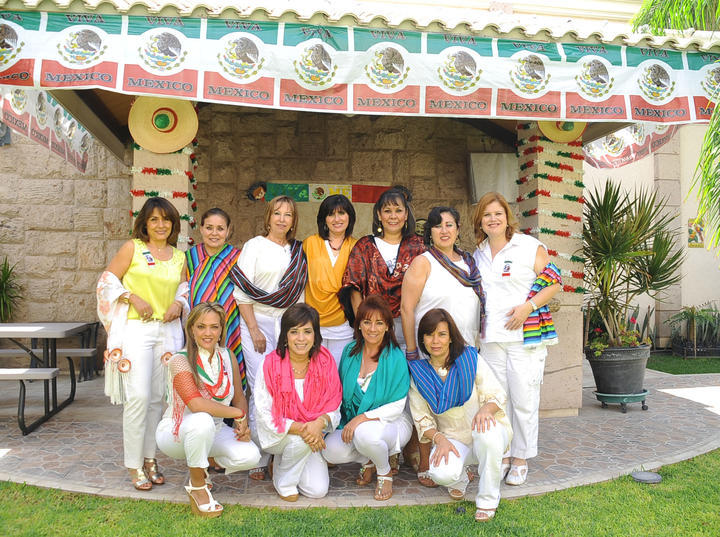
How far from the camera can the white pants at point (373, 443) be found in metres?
2.92

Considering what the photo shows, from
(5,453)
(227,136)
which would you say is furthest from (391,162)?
(5,453)

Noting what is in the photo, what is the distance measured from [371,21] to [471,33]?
28.4 inches

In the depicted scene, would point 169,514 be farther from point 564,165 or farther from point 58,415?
point 564,165

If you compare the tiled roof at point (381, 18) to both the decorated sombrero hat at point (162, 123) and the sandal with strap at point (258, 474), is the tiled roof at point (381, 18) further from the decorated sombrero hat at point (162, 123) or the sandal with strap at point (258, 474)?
the sandal with strap at point (258, 474)

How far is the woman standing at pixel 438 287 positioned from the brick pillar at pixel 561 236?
1.76 metres

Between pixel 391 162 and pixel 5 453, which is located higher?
pixel 391 162

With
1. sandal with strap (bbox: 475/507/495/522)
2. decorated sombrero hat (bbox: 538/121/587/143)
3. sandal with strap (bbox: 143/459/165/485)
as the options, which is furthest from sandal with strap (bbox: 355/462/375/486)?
decorated sombrero hat (bbox: 538/121/587/143)

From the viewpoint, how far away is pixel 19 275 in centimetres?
644

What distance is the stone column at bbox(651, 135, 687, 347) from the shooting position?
8.66 metres

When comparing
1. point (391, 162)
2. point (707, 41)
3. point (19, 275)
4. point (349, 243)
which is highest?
point (707, 41)

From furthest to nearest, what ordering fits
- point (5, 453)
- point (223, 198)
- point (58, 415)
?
point (223, 198), point (58, 415), point (5, 453)

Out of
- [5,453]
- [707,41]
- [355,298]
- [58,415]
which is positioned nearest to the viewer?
[355,298]

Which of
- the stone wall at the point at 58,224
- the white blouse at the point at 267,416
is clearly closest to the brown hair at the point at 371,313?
the white blouse at the point at 267,416

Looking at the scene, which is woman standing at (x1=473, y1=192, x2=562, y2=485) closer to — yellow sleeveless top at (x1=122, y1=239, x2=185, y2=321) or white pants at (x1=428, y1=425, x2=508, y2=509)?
white pants at (x1=428, y1=425, x2=508, y2=509)
